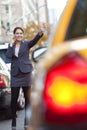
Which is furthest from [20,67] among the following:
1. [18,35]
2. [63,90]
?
[63,90]

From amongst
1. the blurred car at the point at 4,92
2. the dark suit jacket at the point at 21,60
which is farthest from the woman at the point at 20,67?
the blurred car at the point at 4,92

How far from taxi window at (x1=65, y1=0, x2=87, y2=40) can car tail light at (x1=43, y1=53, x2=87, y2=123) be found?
0.49 metres

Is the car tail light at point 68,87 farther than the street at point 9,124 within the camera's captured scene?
No

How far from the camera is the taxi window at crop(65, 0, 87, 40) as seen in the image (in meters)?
3.19

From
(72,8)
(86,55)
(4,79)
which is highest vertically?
(72,8)

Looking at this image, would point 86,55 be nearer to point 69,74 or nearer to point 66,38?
point 69,74

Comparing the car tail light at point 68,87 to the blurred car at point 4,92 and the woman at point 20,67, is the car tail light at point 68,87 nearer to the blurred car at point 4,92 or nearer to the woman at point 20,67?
the woman at point 20,67

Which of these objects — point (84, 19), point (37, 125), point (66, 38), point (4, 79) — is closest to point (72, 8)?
point (84, 19)

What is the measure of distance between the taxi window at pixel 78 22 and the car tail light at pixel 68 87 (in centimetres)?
49

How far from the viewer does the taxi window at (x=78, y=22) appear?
3.19 meters

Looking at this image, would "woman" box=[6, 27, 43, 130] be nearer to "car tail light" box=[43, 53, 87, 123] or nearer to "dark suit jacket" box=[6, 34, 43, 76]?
"dark suit jacket" box=[6, 34, 43, 76]

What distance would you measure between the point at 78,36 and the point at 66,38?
4.0 inches

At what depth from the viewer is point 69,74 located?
8.76ft

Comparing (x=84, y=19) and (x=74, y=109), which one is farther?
(x=84, y=19)
